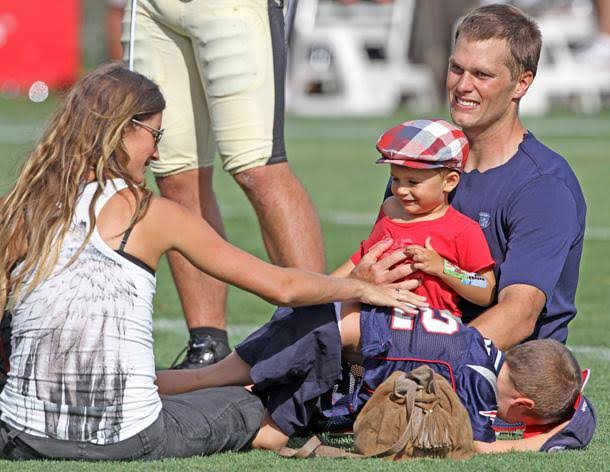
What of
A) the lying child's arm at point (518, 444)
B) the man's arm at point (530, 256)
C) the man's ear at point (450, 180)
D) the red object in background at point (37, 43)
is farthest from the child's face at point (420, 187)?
the red object in background at point (37, 43)

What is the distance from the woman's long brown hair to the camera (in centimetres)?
404

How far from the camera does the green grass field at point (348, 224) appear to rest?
13.6 ft

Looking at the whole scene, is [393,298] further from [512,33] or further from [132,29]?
[132,29]

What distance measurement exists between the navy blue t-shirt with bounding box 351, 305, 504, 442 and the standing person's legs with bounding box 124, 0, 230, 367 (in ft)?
4.99

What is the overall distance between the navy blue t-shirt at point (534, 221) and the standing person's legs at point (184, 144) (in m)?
1.43

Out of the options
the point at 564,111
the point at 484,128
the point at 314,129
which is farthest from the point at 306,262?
the point at 564,111

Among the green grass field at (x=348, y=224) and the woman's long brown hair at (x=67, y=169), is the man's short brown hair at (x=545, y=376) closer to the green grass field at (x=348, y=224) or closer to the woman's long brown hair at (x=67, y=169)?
the green grass field at (x=348, y=224)

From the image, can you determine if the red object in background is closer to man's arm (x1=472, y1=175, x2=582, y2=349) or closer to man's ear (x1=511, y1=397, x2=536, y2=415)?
man's arm (x1=472, y1=175, x2=582, y2=349)

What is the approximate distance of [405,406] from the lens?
13.7ft

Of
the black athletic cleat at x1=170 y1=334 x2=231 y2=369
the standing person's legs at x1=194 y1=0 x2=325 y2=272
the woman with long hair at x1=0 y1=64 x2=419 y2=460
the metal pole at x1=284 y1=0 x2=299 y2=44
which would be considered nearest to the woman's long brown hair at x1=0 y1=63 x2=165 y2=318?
the woman with long hair at x1=0 y1=64 x2=419 y2=460

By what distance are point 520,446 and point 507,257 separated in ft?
2.23

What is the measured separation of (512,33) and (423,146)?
0.63 metres

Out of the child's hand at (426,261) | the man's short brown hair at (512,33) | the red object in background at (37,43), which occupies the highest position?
the man's short brown hair at (512,33)

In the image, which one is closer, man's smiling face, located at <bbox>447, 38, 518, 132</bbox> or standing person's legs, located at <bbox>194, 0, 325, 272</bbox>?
man's smiling face, located at <bbox>447, 38, 518, 132</bbox>
